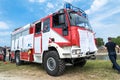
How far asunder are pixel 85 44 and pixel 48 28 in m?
2.24

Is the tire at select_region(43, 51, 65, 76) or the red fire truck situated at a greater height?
the red fire truck

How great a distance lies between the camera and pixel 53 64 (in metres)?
9.37

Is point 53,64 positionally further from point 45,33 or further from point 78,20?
point 78,20

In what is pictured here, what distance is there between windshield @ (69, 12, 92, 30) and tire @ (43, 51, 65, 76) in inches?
70.1

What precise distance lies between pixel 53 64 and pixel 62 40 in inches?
54.1

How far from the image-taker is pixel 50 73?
942 cm

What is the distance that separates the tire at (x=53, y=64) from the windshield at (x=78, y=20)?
1.78 metres

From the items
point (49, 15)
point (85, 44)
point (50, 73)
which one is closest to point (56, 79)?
point (50, 73)

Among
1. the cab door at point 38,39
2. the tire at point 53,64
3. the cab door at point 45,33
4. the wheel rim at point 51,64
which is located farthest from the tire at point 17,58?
the wheel rim at point 51,64

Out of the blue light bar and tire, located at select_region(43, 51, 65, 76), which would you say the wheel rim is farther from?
the blue light bar

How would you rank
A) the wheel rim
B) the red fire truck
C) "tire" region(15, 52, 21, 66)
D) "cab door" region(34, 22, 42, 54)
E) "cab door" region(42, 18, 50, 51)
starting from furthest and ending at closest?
1. "tire" region(15, 52, 21, 66)
2. "cab door" region(34, 22, 42, 54)
3. "cab door" region(42, 18, 50, 51)
4. the wheel rim
5. the red fire truck

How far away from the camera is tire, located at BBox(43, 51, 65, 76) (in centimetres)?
893

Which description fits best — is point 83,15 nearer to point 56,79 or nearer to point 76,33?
point 76,33

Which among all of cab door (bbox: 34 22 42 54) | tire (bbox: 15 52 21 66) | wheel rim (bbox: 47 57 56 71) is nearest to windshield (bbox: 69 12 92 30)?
wheel rim (bbox: 47 57 56 71)
